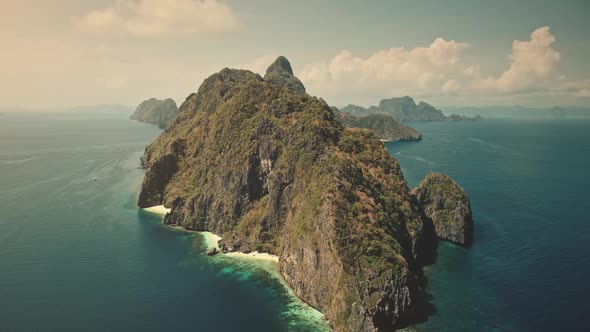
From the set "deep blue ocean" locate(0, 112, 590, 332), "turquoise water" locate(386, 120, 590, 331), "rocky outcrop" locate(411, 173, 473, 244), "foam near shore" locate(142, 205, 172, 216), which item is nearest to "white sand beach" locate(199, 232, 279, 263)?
"deep blue ocean" locate(0, 112, 590, 332)

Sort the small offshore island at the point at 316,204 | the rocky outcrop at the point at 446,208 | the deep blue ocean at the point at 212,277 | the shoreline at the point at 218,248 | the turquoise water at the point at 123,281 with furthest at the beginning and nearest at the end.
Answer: the rocky outcrop at the point at 446,208
the shoreline at the point at 218,248
the small offshore island at the point at 316,204
the turquoise water at the point at 123,281
the deep blue ocean at the point at 212,277

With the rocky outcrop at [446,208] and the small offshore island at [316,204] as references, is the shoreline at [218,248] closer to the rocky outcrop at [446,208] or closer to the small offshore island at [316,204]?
the small offshore island at [316,204]

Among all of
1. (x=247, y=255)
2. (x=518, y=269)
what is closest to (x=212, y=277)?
(x=247, y=255)

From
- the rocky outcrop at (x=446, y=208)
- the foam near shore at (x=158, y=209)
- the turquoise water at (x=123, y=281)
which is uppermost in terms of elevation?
the rocky outcrop at (x=446, y=208)

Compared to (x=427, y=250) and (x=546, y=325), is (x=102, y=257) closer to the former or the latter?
(x=427, y=250)

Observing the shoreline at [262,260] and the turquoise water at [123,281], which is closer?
the turquoise water at [123,281]

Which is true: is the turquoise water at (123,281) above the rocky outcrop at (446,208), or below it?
below

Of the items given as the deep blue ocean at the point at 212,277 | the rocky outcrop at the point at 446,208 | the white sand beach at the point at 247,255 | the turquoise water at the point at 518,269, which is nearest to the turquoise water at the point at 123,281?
the deep blue ocean at the point at 212,277

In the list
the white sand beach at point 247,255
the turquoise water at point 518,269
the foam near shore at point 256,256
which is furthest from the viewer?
the white sand beach at point 247,255
